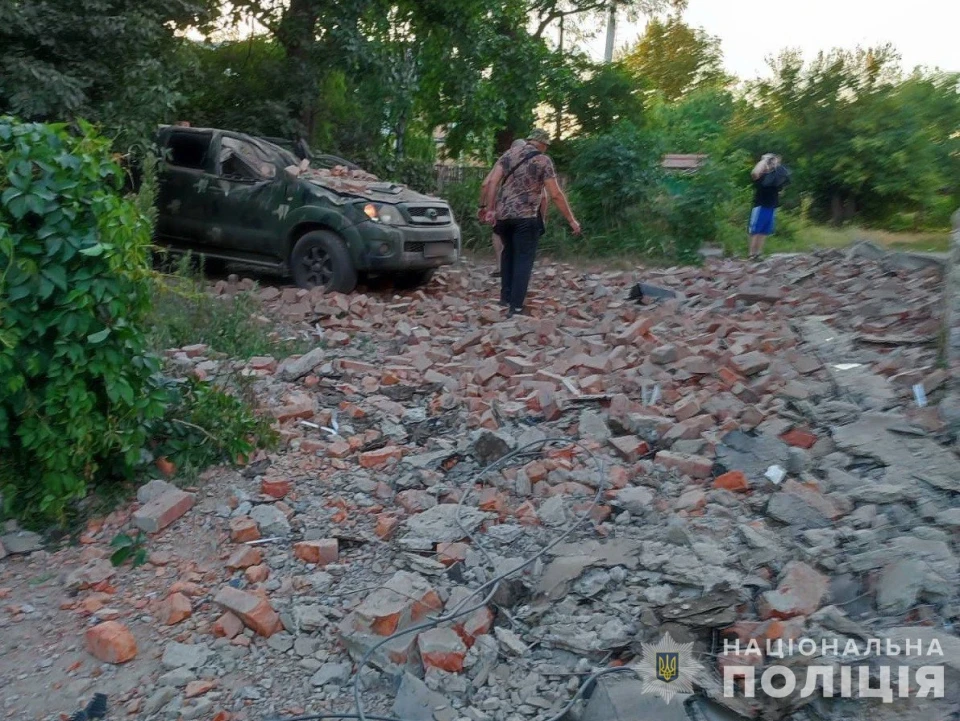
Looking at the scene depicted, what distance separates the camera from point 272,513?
469 cm

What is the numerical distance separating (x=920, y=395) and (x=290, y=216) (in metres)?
6.54

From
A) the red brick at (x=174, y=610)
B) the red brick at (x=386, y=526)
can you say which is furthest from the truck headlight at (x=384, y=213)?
the red brick at (x=174, y=610)

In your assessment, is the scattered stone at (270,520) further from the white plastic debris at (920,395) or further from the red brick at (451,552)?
the white plastic debris at (920,395)

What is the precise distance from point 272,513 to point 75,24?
23.0 ft

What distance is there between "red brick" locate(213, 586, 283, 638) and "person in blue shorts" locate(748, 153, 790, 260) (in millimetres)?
10319

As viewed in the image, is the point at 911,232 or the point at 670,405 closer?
the point at 670,405

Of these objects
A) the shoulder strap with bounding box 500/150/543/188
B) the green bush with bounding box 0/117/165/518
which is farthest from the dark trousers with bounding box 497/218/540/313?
the green bush with bounding box 0/117/165/518

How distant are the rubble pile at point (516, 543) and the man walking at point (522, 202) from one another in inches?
86.7

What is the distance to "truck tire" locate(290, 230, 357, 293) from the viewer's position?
380 inches

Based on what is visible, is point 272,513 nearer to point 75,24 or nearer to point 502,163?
A: point 502,163

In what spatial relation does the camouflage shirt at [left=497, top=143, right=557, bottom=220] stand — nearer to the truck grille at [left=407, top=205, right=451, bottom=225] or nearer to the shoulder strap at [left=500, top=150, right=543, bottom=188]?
the shoulder strap at [left=500, top=150, right=543, bottom=188]

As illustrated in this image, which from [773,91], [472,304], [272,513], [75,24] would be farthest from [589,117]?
[272,513]

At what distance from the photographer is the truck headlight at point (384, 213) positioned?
969cm

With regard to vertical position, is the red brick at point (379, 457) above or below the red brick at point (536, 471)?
below
